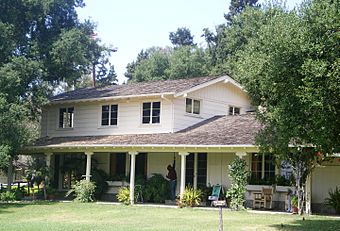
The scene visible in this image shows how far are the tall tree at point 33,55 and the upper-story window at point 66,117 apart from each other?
154cm

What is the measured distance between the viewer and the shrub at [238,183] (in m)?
22.5

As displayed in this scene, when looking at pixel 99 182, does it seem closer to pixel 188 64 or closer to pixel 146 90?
pixel 146 90

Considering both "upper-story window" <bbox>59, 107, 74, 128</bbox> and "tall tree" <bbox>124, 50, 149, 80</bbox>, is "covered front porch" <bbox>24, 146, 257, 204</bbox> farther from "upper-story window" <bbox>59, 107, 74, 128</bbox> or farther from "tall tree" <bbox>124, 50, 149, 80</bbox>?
"tall tree" <bbox>124, 50, 149, 80</bbox>

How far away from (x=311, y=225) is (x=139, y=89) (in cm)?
1501

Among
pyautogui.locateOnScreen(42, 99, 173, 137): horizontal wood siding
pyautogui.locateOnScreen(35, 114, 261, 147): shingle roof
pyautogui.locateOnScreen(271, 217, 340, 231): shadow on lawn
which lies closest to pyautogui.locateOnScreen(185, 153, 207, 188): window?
pyautogui.locateOnScreen(35, 114, 261, 147): shingle roof

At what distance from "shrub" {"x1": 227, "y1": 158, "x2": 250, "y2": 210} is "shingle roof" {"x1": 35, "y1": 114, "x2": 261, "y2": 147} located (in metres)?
1.03

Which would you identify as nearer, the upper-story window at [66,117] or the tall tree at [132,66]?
the upper-story window at [66,117]

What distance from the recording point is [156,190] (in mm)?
26656

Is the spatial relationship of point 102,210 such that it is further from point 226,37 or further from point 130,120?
Result: point 226,37

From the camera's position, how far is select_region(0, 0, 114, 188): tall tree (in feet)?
88.9

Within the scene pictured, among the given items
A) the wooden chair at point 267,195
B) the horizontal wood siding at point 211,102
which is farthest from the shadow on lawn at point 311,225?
the horizontal wood siding at point 211,102

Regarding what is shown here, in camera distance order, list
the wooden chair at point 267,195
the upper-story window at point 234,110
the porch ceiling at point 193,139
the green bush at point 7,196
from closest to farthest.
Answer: the porch ceiling at point 193,139 < the wooden chair at point 267,195 < the green bush at point 7,196 < the upper-story window at point 234,110

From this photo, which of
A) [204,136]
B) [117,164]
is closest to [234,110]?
[204,136]

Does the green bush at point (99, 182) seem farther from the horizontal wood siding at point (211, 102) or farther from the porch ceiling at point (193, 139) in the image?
the horizontal wood siding at point (211, 102)
